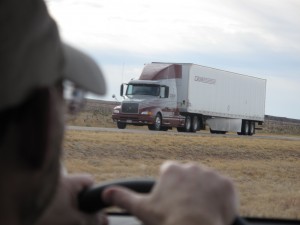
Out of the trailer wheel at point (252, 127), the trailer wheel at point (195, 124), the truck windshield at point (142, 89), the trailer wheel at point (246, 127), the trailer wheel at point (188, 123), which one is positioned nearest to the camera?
the truck windshield at point (142, 89)

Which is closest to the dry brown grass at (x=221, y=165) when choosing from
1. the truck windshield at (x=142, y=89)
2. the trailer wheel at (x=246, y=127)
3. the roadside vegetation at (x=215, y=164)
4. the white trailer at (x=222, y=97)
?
the roadside vegetation at (x=215, y=164)

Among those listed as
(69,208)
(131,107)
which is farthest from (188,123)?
(69,208)

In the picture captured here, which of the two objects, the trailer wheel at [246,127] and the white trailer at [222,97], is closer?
the white trailer at [222,97]

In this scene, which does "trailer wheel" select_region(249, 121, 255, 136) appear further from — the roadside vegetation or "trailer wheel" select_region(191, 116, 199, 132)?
the roadside vegetation

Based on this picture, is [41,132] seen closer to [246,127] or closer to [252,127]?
[246,127]

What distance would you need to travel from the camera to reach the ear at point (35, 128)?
125cm

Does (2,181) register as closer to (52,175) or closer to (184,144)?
(52,175)

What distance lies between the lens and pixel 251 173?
8953 mm

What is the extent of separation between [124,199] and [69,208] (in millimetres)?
264

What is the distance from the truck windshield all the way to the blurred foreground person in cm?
2992

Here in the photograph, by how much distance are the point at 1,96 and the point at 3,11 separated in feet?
0.51

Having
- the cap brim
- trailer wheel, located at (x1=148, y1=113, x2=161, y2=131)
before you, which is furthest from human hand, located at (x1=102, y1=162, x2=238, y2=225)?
trailer wheel, located at (x1=148, y1=113, x2=161, y2=131)

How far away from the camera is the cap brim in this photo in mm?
1402

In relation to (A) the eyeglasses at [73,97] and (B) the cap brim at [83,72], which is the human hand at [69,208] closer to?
→ (A) the eyeglasses at [73,97]
